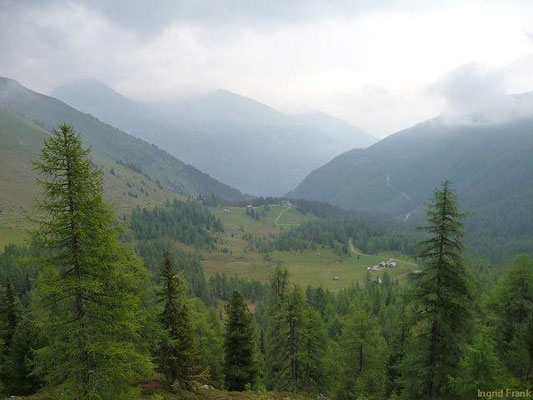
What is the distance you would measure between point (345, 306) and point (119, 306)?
9687 cm

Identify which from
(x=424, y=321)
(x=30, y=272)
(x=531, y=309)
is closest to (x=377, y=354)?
Result: (x=531, y=309)

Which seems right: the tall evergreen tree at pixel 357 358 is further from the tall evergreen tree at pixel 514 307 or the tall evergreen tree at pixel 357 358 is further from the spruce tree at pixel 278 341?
the tall evergreen tree at pixel 514 307

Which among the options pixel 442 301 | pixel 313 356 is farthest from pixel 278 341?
Answer: pixel 442 301

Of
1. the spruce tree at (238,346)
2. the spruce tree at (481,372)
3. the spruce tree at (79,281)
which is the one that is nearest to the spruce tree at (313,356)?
the spruce tree at (238,346)

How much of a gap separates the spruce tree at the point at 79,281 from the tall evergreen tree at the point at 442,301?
1745 centimetres

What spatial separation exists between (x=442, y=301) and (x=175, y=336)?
18.5m

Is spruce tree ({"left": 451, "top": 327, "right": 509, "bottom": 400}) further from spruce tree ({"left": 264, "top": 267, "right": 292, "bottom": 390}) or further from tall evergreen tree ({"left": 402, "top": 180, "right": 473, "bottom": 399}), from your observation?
spruce tree ({"left": 264, "top": 267, "right": 292, "bottom": 390})

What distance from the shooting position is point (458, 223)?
2344 centimetres

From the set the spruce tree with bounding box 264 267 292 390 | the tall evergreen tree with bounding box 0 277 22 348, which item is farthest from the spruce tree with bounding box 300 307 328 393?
the tall evergreen tree with bounding box 0 277 22 348

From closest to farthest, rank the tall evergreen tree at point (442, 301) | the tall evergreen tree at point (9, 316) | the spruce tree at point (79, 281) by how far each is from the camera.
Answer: the spruce tree at point (79, 281) → the tall evergreen tree at point (442, 301) → the tall evergreen tree at point (9, 316)

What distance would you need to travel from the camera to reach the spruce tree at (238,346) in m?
37.9

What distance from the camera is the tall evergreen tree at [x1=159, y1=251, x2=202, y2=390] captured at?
2711 cm

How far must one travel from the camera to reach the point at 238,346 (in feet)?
125

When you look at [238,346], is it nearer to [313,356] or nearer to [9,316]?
[313,356]
